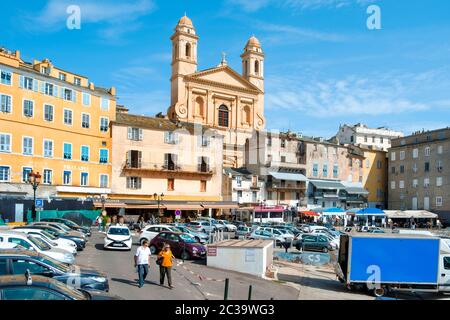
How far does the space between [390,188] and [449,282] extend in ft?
221

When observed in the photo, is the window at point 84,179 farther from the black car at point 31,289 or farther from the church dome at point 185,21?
the black car at point 31,289

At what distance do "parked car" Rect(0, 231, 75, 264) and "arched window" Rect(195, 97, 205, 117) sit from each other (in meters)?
57.8

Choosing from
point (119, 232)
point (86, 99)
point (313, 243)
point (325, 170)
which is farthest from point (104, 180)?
point (325, 170)

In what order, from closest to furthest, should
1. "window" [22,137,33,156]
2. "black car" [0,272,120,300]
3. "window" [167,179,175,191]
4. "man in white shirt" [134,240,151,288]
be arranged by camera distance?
"black car" [0,272,120,300]
"man in white shirt" [134,240,151,288]
"window" [22,137,33,156]
"window" [167,179,175,191]

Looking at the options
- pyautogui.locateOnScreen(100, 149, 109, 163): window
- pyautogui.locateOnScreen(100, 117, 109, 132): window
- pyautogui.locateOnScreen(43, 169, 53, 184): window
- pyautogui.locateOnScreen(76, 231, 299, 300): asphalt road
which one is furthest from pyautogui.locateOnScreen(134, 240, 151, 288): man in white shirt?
pyautogui.locateOnScreen(100, 117, 109, 132): window

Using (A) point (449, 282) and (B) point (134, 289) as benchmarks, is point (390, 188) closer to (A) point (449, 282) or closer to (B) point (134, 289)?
(A) point (449, 282)

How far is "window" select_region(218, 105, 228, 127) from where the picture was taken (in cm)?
7644

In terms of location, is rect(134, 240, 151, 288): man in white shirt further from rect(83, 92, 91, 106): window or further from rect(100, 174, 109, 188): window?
rect(83, 92, 91, 106): window

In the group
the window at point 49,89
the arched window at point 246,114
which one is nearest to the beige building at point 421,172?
the arched window at point 246,114

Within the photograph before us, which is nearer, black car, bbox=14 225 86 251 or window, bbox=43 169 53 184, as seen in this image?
black car, bbox=14 225 86 251

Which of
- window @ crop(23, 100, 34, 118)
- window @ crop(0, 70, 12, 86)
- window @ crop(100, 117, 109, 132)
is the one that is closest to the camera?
window @ crop(0, 70, 12, 86)

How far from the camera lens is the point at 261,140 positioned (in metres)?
73.9
